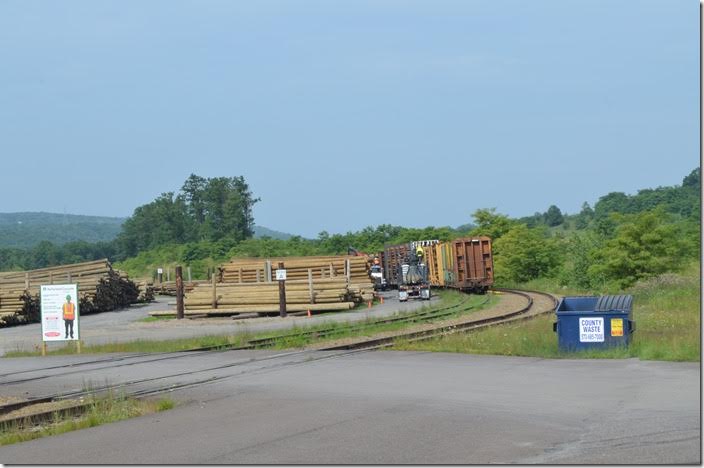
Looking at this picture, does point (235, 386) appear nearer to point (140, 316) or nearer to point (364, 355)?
point (364, 355)

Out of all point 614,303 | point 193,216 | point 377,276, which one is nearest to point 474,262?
point 377,276

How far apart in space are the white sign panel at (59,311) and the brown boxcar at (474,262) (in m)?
27.3

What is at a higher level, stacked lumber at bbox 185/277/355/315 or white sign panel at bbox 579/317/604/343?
white sign panel at bbox 579/317/604/343

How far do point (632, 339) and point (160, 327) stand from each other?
863 inches

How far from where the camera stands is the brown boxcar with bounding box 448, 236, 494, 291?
48906 mm

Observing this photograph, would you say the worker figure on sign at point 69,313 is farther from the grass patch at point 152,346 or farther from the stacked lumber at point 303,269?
the stacked lumber at point 303,269

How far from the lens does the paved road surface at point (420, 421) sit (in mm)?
9836

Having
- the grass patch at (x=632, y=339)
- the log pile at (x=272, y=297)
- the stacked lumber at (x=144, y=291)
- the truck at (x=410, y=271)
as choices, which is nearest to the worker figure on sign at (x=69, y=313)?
the grass patch at (x=632, y=339)

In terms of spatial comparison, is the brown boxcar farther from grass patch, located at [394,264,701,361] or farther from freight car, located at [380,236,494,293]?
grass patch, located at [394,264,701,361]

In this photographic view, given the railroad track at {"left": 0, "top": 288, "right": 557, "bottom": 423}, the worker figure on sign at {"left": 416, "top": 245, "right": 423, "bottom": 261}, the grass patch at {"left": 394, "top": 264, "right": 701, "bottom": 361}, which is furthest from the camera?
the worker figure on sign at {"left": 416, "top": 245, "right": 423, "bottom": 261}

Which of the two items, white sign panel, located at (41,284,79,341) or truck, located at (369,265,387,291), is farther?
truck, located at (369,265,387,291)

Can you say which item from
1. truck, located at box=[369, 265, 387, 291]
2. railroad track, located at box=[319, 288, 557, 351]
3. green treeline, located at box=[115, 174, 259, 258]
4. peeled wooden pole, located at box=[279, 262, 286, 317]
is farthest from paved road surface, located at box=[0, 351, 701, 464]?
green treeline, located at box=[115, 174, 259, 258]

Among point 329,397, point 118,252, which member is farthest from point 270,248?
point 329,397

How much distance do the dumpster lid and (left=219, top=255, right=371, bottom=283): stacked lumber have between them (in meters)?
28.7
